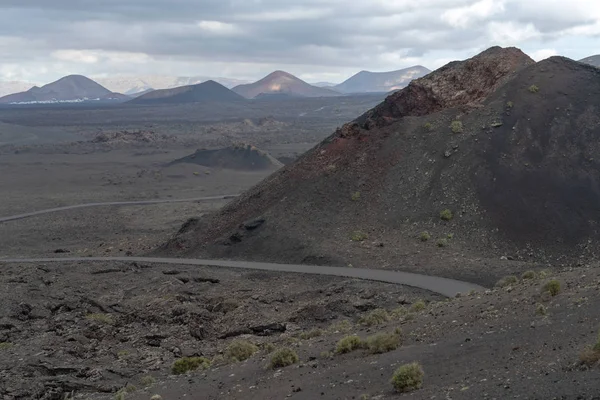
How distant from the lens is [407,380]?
1328 centimetres

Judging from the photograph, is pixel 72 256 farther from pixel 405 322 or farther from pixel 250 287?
pixel 405 322

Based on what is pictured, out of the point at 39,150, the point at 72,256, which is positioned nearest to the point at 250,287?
the point at 72,256

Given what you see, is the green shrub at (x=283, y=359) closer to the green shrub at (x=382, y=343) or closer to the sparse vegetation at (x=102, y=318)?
the green shrub at (x=382, y=343)

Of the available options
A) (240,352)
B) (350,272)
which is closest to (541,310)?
(240,352)

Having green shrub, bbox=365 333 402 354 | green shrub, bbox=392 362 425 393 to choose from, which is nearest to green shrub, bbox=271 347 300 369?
green shrub, bbox=365 333 402 354

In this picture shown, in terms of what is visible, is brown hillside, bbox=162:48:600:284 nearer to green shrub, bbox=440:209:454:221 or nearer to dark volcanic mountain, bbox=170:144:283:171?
green shrub, bbox=440:209:454:221

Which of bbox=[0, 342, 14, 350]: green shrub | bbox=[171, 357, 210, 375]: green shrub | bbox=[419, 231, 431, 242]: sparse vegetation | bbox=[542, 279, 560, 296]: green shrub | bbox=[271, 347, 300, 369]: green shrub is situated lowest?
bbox=[0, 342, 14, 350]: green shrub

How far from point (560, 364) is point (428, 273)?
22071mm

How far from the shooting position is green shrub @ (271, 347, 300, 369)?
1725 cm

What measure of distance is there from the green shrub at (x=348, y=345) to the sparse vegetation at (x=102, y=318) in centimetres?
1362

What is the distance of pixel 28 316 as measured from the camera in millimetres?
30281

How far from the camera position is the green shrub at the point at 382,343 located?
16750 millimetres

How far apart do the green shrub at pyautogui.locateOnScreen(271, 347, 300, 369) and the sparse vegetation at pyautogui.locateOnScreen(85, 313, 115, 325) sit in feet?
42.1

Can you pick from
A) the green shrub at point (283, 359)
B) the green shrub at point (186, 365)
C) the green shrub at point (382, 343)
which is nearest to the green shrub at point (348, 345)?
the green shrub at point (382, 343)
